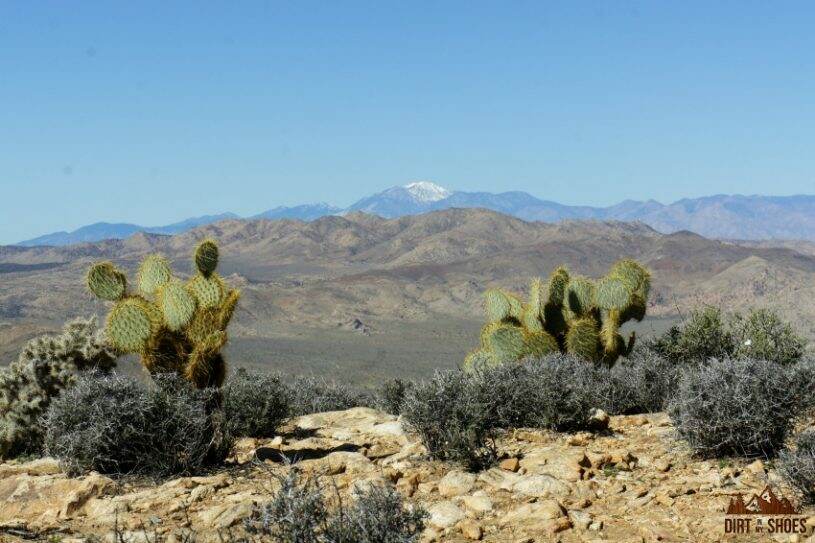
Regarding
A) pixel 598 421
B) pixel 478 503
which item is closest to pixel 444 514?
pixel 478 503

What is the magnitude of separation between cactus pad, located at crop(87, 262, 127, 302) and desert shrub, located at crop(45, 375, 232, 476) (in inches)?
49.9

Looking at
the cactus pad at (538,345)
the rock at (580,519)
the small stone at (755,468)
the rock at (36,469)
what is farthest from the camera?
the cactus pad at (538,345)

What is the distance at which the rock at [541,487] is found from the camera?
6.56m

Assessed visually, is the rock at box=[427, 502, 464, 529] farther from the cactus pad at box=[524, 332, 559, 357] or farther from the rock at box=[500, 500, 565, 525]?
the cactus pad at box=[524, 332, 559, 357]

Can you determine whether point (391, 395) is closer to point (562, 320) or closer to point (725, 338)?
point (562, 320)

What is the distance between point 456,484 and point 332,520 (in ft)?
7.66

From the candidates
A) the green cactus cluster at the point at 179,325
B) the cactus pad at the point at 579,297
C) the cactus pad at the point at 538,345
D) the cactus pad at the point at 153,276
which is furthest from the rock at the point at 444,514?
the cactus pad at the point at 579,297

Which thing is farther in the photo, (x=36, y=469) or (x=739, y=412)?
(x=36, y=469)

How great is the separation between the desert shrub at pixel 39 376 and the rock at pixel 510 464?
6.36 meters

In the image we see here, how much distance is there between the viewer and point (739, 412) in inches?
279

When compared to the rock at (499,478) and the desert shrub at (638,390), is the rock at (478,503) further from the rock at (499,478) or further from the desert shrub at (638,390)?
the desert shrub at (638,390)

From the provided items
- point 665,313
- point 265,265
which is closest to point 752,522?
point 665,313

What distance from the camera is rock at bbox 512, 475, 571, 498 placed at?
656 cm

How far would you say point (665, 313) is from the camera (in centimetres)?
7775
